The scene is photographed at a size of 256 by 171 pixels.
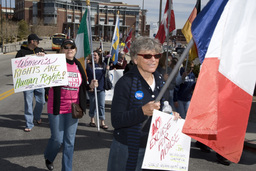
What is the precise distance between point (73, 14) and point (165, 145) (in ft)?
372

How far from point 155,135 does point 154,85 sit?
0.53 metres

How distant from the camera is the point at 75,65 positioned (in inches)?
188

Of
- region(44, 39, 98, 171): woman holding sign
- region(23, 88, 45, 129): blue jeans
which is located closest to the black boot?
region(44, 39, 98, 171): woman holding sign

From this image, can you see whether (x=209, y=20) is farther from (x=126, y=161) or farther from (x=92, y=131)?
(x=92, y=131)

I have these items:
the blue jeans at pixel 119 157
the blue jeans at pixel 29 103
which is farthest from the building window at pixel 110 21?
the blue jeans at pixel 119 157

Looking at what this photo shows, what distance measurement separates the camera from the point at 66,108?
173 inches

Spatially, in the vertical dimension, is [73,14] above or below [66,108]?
above

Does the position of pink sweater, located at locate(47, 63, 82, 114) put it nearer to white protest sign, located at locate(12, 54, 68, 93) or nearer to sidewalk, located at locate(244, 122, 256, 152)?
white protest sign, located at locate(12, 54, 68, 93)

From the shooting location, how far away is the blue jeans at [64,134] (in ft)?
14.2

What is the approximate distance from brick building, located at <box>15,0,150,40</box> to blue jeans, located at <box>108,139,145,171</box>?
3695 inches

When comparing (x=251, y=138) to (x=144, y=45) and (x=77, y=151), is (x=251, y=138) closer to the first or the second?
(x=77, y=151)

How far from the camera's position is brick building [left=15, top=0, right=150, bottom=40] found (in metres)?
103

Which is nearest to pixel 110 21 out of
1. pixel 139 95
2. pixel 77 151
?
pixel 77 151

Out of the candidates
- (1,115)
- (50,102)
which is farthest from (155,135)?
(1,115)
